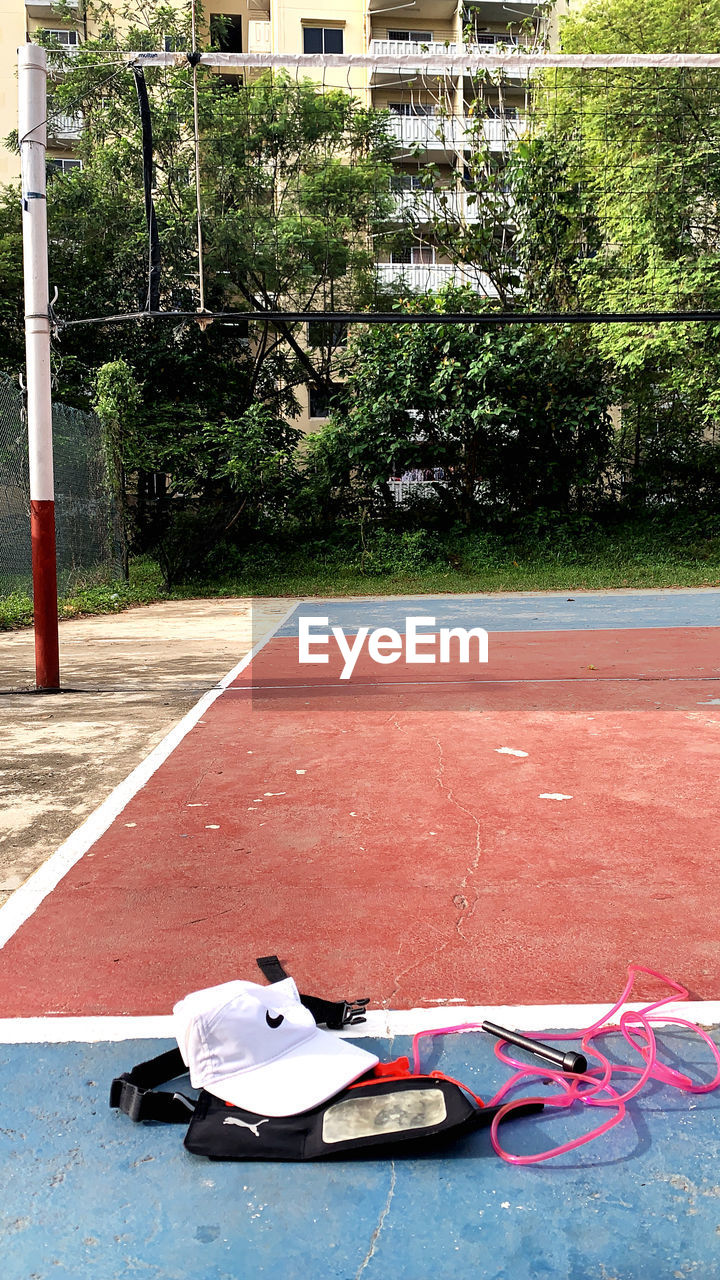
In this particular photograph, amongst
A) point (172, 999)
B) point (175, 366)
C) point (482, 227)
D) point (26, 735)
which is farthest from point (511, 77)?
point (172, 999)

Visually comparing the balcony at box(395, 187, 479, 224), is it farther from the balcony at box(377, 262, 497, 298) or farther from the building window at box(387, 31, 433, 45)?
the building window at box(387, 31, 433, 45)

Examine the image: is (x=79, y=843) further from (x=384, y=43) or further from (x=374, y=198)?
(x=384, y=43)

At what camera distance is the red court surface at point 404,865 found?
312 cm

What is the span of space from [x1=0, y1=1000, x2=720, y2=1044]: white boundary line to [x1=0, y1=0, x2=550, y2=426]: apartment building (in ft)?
74.8

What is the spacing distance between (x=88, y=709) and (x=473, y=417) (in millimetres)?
13739

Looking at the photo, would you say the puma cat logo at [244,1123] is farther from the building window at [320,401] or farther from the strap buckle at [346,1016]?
the building window at [320,401]

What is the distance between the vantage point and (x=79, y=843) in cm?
432

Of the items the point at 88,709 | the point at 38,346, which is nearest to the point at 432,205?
the point at 38,346

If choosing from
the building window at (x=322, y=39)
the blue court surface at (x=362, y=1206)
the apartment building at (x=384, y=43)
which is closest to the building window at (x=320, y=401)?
the apartment building at (x=384, y=43)

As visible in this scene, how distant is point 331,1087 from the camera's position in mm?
2410

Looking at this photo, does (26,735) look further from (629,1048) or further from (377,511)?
(377,511)

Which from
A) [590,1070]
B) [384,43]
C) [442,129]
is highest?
[384,43]

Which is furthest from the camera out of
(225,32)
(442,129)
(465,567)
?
(225,32)

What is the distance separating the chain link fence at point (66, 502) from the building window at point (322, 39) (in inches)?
837
